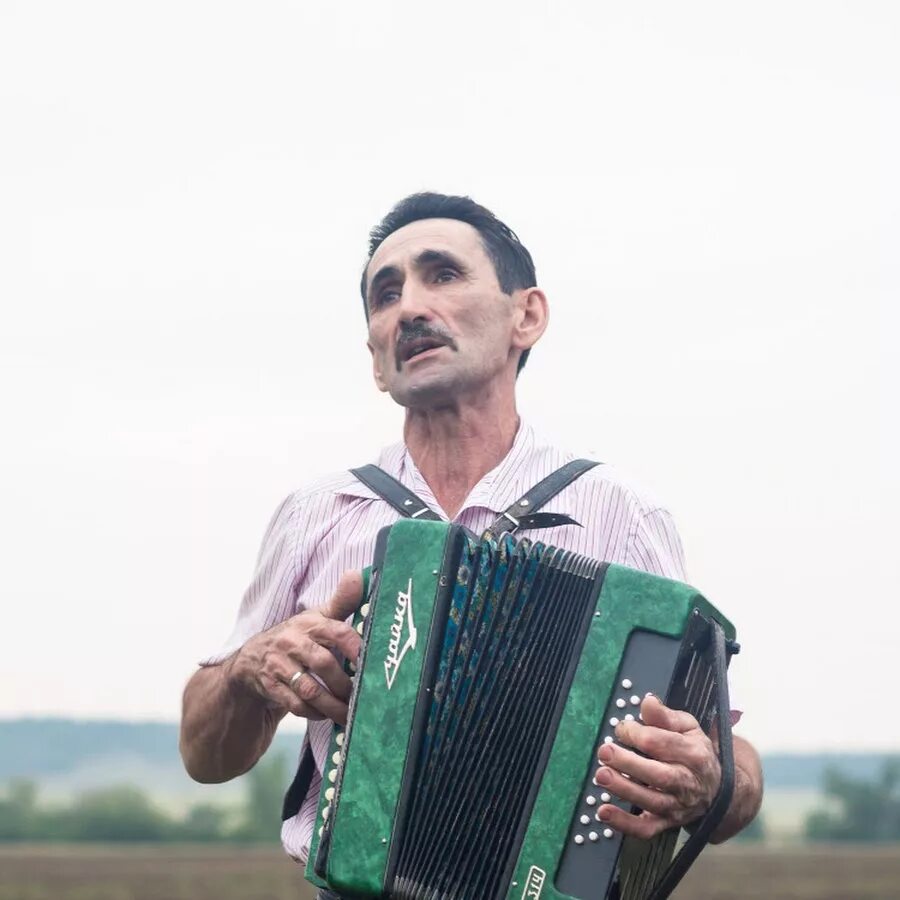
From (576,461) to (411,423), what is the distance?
466 millimetres

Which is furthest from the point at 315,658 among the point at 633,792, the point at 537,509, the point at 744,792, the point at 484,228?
the point at 484,228

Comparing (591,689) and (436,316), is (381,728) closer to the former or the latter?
(591,689)

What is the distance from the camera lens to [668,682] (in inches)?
134

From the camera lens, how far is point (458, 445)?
164 inches

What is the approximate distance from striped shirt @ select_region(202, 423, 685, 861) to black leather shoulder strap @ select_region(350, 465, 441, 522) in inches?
0.8

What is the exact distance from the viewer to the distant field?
90.6 feet

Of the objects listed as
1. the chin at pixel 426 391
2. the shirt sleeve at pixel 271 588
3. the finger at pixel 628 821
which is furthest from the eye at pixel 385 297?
the finger at pixel 628 821

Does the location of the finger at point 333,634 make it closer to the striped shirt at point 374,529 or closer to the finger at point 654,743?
the striped shirt at point 374,529

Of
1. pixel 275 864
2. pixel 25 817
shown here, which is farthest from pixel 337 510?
pixel 25 817

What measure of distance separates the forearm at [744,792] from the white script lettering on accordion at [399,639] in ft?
2.62

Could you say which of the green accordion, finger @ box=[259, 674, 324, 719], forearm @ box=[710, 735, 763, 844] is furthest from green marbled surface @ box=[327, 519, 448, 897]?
forearm @ box=[710, 735, 763, 844]

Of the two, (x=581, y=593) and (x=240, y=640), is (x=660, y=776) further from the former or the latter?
(x=240, y=640)

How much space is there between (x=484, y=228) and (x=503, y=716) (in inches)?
56.2

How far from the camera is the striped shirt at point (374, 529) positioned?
3924mm
